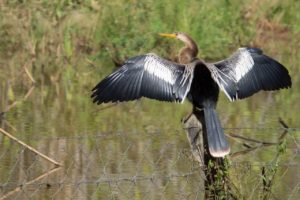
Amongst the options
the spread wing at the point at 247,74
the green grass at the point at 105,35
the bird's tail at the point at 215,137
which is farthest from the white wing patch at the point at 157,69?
the green grass at the point at 105,35

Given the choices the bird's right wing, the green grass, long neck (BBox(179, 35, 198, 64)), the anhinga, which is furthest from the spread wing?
the green grass

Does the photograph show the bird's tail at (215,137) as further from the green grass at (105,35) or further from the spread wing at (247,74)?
the green grass at (105,35)

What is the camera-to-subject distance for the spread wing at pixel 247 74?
6801mm

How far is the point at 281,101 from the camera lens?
1212 cm

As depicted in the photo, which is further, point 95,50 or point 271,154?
point 95,50

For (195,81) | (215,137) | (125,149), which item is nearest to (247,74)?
(195,81)

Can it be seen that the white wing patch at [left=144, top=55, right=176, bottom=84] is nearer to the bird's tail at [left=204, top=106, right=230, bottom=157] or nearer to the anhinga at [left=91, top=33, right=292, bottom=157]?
the anhinga at [left=91, top=33, right=292, bottom=157]

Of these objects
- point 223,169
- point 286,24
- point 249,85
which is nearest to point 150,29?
point 286,24

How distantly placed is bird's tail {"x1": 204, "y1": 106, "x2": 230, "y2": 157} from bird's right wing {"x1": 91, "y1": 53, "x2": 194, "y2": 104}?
0.89 ft

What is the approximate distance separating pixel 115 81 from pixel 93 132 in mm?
3308

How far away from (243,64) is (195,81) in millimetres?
496

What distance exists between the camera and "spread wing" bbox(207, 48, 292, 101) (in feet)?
22.3

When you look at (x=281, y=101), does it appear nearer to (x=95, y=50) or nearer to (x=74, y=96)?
(x=74, y=96)

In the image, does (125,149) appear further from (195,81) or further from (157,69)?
(195,81)
